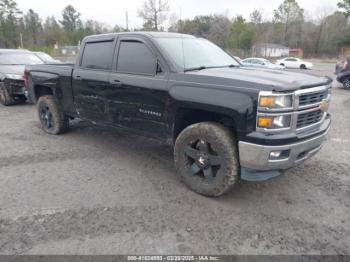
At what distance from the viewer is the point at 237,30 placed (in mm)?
54125

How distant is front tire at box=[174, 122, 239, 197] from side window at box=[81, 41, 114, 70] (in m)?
1.80

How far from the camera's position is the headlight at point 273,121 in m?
2.92

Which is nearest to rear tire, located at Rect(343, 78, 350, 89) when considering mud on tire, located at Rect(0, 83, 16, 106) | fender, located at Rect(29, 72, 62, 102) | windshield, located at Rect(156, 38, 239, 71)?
windshield, located at Rect(156, 38, 239, 71)

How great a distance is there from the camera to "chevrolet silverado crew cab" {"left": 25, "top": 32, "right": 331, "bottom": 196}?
2.99 metres

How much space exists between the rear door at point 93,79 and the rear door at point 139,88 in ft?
0.61

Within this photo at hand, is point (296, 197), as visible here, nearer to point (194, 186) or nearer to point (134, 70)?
point (194, 186)

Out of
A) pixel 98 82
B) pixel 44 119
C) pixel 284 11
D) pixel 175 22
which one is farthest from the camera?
pixel 284 11

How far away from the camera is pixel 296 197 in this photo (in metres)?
3.62

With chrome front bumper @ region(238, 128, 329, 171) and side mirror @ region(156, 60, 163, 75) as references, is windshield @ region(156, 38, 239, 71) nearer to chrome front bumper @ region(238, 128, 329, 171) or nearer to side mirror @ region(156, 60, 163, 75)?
side mirror @ region(156, 60, 163, 75)

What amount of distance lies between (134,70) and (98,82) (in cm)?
78

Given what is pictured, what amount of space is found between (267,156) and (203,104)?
2.91ft

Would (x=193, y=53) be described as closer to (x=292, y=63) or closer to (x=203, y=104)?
(x=203, y=104)

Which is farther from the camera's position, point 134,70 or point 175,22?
point 175,22

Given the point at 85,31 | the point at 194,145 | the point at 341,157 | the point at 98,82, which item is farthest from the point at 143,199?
the point at 85,31
